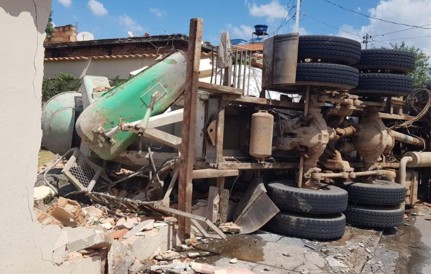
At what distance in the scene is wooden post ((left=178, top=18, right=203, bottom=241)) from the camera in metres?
4.99

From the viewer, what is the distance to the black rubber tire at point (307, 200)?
565cm

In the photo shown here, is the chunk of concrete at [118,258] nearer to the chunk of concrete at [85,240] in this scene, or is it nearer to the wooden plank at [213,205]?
the chunk of concrete at [85,240]

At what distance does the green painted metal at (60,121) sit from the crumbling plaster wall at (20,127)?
12.8 ft

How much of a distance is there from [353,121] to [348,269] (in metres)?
3.71

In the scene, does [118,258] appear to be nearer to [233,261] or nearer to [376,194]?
[233,261]

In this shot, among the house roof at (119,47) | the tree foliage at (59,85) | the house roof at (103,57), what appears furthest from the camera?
the tree foliage at (59,85)

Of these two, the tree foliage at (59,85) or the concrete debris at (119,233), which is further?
the tree foliage at (59,85)

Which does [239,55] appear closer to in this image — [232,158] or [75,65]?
[232,158]

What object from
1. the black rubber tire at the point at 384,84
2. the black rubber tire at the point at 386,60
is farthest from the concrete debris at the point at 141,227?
the black rubber tire at the point at 386,60

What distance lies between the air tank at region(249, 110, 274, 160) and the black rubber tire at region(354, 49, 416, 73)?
2.32m

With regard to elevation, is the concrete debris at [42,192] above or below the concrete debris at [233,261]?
above

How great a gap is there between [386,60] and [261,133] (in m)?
2.77

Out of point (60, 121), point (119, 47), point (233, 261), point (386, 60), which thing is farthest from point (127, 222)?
point (119, 47)

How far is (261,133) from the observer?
5703 mm
